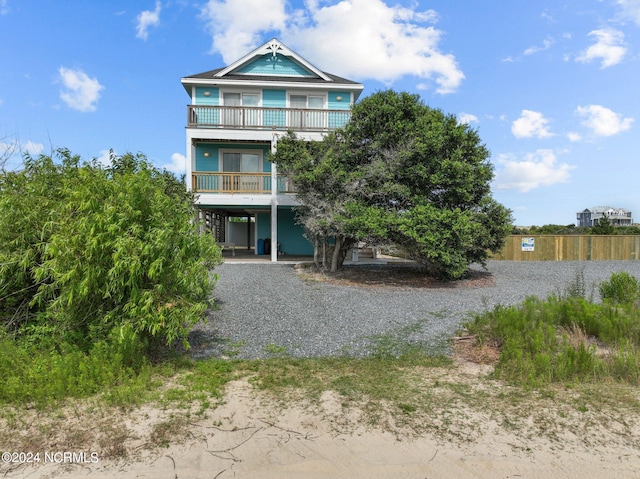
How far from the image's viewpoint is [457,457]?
270 centimetres

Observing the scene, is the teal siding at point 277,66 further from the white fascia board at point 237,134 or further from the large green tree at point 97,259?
the large green tree at point 97,259

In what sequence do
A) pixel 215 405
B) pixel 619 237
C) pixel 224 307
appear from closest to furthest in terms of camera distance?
pixel 215 405 < pixel 224 307 < pixel 619 237

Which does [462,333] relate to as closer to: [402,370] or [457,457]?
[402,370]

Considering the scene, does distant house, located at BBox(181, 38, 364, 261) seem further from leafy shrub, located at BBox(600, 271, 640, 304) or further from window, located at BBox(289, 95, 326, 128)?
leafy shrub, located at BBox(600, 271, 640, 304)

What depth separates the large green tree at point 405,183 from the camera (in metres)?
9.79

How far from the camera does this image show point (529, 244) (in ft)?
60.8

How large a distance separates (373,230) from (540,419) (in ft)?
22.4

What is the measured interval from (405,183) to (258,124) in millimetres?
7557

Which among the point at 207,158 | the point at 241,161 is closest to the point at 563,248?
the point at 241,161

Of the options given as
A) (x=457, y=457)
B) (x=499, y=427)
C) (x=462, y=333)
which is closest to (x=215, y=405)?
(x=457, y=457)

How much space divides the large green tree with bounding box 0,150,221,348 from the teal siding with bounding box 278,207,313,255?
12881 millimetres

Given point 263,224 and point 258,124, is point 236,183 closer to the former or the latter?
point 258,124

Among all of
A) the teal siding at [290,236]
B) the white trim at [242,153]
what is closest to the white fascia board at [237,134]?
the white trim at [242,153]

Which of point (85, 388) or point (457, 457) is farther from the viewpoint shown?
point (85, 388)
